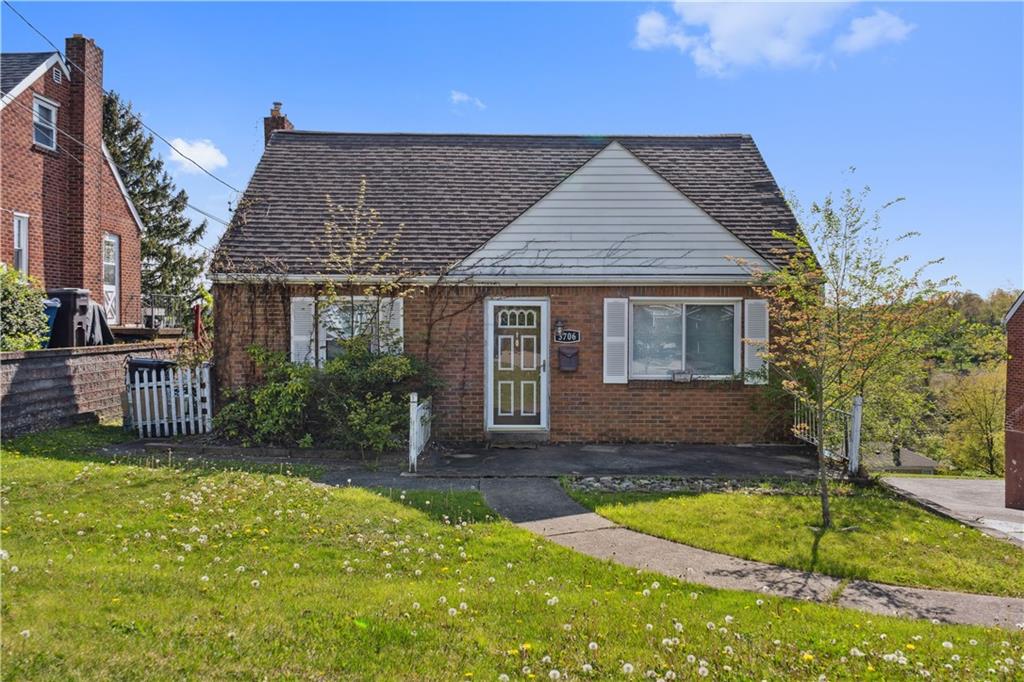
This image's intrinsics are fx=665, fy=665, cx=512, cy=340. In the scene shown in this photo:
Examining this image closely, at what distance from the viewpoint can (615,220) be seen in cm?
1237

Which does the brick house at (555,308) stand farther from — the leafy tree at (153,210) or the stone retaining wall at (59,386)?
the leafy tree at (153,210)

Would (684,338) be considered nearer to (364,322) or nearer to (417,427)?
Result: (417,427)

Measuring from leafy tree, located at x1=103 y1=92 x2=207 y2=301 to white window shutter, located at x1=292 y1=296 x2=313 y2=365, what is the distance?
28.7m

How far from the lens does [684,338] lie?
11.9 m

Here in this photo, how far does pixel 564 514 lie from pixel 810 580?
2600mm

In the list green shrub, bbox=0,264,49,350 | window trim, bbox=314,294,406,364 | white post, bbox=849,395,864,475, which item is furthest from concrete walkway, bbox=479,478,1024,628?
green shrub, bbox=0,264,49,350

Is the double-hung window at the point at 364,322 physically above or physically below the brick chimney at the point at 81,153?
below

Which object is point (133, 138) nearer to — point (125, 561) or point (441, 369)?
point (441, 369)

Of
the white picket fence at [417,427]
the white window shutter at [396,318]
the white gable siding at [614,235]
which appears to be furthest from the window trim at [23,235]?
the white picket fence at [417,427]

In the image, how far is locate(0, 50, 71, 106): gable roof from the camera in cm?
1623

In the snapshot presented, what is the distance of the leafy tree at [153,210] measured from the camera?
3669 centimetres

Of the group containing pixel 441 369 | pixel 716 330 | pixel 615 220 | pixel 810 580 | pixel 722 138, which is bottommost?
pixel 810 580

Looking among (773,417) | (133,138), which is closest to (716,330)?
(773,417)

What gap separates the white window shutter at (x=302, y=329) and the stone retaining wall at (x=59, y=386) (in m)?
3.96
